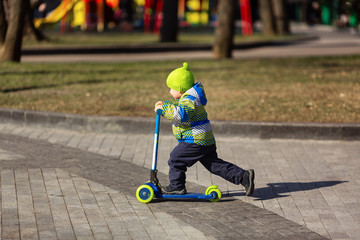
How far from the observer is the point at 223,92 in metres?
11.3

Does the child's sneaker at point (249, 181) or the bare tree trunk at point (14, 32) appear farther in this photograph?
the bare tree trunk at point (14, 32)

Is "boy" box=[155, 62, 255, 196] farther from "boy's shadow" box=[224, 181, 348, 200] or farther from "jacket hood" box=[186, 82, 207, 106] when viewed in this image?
"boy's shadow" box=[224, 181, 348, 200]

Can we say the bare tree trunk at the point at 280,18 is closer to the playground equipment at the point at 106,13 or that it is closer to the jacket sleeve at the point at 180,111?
the playground equipment at the point at 106,13

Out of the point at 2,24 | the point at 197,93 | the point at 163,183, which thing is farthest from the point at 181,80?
the point at 2,24

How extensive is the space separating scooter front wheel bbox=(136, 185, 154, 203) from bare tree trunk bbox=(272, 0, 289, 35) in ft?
93.4

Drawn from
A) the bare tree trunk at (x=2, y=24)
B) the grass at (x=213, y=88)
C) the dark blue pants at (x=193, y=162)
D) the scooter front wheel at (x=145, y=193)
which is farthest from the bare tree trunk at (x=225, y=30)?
the scooter front wheel at (x=145, y=193)

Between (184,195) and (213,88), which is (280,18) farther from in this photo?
(184,195)

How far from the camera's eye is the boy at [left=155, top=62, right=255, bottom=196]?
5547 millimetres

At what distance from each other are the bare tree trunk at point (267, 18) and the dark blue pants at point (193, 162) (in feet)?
89.2

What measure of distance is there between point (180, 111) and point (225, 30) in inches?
477

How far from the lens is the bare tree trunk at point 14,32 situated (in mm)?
14368

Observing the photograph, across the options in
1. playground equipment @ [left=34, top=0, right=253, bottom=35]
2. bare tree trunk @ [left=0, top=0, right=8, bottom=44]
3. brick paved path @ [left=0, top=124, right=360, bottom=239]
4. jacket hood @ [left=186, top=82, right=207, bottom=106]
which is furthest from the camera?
playground equipment @ [left=34, top=0, right=253, bottom=35]

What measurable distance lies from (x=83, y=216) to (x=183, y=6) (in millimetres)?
34065

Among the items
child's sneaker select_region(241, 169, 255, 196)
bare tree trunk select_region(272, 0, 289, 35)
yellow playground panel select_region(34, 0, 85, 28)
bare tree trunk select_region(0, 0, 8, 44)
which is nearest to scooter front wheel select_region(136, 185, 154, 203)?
child's sneaker select_region(241, 169, 255, 196)
